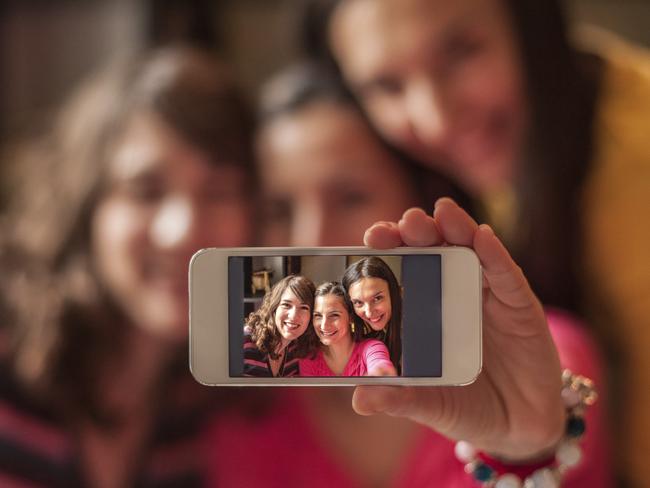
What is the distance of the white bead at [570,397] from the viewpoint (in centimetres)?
29

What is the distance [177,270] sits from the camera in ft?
1.28

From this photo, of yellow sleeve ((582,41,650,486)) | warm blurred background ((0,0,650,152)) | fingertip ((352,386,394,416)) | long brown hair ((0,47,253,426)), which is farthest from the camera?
warm blurred background ((0,0,650,152))

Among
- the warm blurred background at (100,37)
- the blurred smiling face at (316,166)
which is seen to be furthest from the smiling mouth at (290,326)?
the warm blurred background at (100,37)

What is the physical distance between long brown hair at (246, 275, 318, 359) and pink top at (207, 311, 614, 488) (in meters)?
0.13

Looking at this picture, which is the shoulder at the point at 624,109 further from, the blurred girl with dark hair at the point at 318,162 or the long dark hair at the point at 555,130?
the blurred girl with dark hair at the point at 318,162

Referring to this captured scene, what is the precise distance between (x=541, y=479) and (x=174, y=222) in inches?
12.7

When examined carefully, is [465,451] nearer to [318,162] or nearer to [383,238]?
[383,238]

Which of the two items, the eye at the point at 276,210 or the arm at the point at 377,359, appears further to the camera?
the eye at the point at 276,210

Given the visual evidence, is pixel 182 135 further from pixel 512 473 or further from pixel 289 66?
pixel 512 473

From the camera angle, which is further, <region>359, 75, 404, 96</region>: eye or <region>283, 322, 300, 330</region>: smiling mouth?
<region>359, 75, 404, 96</region>: eye

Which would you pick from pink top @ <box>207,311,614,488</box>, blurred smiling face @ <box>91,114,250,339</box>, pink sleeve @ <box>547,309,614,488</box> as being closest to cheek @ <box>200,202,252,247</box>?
blurred smiling face @ <box>91,114,250,339</box>

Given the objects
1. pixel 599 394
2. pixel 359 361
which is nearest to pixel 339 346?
pixel 359 361

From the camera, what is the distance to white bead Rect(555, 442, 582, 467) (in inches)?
11.6

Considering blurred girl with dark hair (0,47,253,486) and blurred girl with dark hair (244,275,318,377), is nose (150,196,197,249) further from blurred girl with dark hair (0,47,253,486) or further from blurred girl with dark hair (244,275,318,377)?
blurred girl with dark hair (244,275,318,377)
